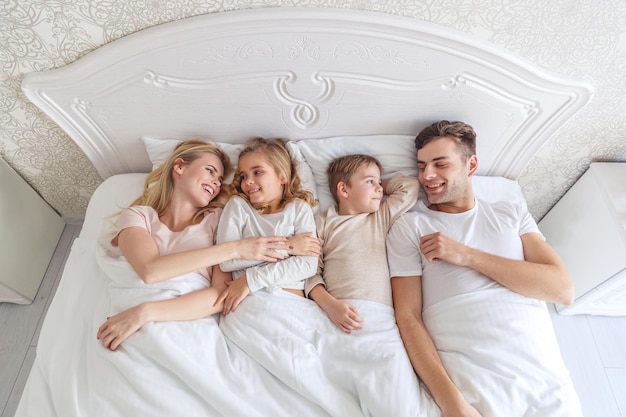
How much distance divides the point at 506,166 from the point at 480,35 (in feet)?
2.01

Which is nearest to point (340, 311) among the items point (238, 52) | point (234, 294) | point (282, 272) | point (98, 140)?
point (282, 272)

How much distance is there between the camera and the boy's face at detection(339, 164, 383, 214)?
1489mm

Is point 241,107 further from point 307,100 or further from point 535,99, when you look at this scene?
point 535,99

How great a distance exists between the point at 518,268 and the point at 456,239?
208 mm

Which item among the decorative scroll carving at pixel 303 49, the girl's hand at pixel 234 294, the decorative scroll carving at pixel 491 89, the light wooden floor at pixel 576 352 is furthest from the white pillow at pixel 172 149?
the light wooden floor at pixel 576 352

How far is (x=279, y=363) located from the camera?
117 cm

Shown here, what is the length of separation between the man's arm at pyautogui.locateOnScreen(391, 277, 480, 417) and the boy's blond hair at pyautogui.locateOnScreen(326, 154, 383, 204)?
39 centimetres

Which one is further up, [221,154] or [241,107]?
[241,107]

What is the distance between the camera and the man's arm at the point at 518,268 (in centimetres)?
131

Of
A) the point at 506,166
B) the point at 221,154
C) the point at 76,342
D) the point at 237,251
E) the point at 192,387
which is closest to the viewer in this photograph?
the point at 192,387

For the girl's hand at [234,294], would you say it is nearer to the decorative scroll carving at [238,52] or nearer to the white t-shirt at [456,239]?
the white t-shirt at [456,239]

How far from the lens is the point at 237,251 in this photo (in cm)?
136

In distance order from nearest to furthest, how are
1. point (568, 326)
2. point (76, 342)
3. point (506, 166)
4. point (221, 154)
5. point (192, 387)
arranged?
point (192, 387)
point (76, 342)
point (221, 154)
point (506, 166)
point (568, 326)

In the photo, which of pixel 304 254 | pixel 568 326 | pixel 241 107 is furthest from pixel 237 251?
pixel 568 326
